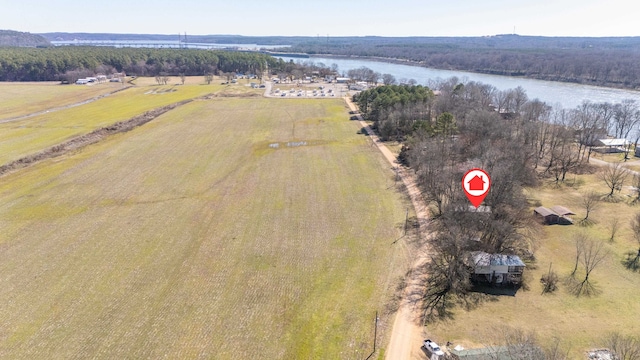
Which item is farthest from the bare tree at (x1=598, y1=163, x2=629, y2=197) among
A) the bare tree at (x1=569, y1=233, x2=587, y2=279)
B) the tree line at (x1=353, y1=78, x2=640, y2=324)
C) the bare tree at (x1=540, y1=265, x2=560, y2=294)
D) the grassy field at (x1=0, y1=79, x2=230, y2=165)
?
the grassy field at (x1=0, y1=79, x2=230, y2=165)

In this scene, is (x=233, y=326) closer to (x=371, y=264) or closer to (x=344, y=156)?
(x=371, y=264)

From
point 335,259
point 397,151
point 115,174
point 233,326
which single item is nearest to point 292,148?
point 397,151

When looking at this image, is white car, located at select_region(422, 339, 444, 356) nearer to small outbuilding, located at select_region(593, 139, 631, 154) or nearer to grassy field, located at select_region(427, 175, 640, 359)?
grassy field, located at select_region(427, 175, 640, 359)

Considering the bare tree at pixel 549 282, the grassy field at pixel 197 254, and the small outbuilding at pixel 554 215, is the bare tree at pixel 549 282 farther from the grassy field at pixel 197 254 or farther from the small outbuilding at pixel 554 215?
the small outbuilding at pixel 554 215

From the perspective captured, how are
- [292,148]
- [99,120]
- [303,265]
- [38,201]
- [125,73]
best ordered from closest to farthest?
1. [303,265]
2. [38,201]
3. [292,148]
4. [99,120]
5. [125,73]

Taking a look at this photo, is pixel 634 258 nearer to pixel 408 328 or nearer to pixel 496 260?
pixel 496 260

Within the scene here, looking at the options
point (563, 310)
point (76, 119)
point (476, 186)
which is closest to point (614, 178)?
point (476, 186)
